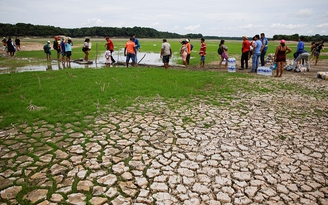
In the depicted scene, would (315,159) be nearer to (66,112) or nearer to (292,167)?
(292,167)

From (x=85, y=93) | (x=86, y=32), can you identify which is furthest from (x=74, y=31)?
(x=85, y=93)

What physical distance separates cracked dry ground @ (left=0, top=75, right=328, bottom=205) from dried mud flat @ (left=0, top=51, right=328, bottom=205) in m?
0.02

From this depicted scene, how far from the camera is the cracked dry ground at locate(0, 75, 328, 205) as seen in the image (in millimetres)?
3090

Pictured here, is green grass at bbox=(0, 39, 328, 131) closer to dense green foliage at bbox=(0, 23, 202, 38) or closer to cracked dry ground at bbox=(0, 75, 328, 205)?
cracked dry ground at bbox=(0, 75, 328, 205)

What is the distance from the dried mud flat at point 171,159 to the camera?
3.09m

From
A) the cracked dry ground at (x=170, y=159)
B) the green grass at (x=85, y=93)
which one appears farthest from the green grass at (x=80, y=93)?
the cracked dry ground at (x=170, y=159)

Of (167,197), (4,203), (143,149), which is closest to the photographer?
(4,203)

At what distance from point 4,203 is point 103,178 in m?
1.32

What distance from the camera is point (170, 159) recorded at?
400 centimetres

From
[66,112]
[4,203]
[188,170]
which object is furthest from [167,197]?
[66,112]

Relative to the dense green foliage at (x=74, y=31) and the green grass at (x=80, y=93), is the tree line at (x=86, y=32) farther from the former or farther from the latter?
the green grass at (x=80, y=93)

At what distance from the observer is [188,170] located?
3.67 metres

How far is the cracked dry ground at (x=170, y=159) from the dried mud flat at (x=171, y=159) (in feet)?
0.06

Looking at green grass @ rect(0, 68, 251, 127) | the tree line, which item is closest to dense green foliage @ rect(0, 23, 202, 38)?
the tree line
